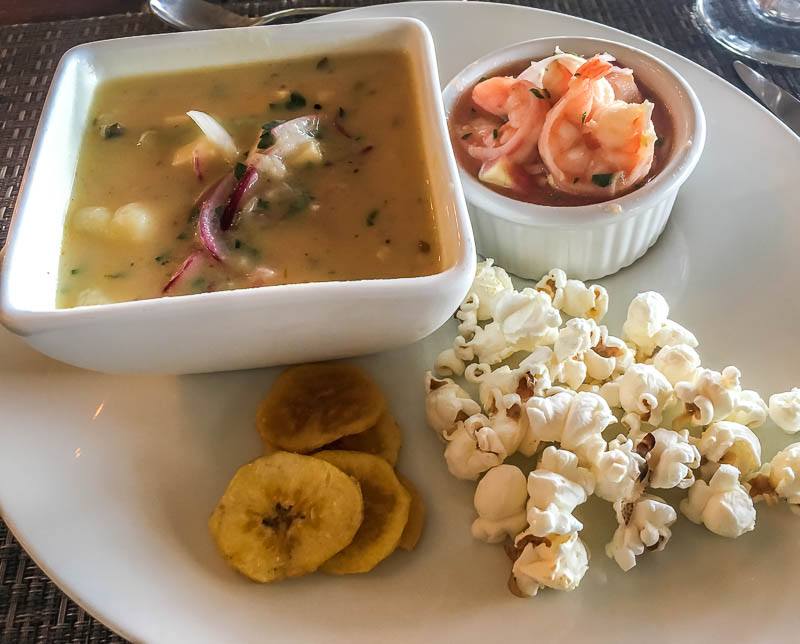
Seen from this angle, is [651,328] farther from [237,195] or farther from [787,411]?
A: [237,195]

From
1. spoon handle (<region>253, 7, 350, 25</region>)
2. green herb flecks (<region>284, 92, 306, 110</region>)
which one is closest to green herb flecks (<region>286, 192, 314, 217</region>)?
green herb flecks (<region>284, 92, 306, 110</region>)

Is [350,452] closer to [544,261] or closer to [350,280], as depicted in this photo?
[350,280]

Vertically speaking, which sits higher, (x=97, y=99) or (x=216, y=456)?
(x=97, y=99)

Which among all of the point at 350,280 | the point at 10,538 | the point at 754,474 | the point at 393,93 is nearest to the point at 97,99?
the point at 393,93

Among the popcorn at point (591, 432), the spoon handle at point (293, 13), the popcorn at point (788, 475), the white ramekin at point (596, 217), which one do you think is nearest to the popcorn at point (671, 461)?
the popcorn at point (591, 432)

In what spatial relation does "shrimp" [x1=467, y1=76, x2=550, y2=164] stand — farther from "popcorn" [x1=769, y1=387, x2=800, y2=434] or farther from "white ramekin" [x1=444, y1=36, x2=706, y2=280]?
"popcorn" [x1=769, y1=387, x2=800, y2=434]

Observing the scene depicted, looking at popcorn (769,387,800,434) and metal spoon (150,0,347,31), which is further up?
metal spoon (150,0,347,31)

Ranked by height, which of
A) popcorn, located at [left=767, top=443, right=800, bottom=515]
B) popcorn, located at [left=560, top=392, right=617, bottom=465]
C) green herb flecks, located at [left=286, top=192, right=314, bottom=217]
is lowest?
popcorn, located at [left=767, top=443, right=800, bottom=515]

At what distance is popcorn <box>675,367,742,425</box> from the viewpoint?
3.64 feet

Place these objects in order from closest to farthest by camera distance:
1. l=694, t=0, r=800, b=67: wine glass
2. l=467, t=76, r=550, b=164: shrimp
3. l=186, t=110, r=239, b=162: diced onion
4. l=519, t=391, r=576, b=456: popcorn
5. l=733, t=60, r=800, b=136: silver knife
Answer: l=519, t=391, r=576, b=456: popcorn, l=186, t=110, r=239, b=162: diced onion, l=467, t=76, r=550, b=164: shrimp, l=733, t=60, r=800, b=136: silver knife, l=694, t=0, r=800, b=67: wine glass

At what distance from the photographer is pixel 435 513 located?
1127 millimetres

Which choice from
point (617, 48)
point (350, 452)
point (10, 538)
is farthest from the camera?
point (617, 48)

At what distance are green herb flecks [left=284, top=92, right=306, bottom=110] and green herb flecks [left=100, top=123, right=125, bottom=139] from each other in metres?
0.29

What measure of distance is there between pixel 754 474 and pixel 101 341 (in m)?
0.91
